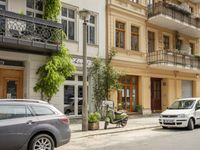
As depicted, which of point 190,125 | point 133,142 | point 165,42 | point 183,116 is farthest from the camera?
point 165,42

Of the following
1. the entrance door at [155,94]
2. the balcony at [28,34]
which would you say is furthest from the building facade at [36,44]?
the entrance door at [155,94]

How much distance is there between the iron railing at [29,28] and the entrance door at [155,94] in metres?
12.1

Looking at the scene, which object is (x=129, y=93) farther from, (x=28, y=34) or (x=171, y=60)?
(x=28, y=34)

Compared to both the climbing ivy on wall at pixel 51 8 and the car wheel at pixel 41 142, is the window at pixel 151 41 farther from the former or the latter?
the car wheel at pixel 41 142

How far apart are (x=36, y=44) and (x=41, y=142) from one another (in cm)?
840

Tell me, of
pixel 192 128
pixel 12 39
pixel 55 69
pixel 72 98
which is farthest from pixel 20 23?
pixel 192 128

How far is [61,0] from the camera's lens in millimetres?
20312

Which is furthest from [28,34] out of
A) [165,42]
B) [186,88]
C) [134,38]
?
[186,88]

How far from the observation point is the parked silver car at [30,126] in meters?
8.88

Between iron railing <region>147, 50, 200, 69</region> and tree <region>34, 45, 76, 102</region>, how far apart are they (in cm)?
922

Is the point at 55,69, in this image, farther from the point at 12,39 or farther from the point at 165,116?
the point at 165,116

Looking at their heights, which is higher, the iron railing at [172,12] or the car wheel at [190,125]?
the iron railing at [172,12]

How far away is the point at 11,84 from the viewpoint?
1808 cm

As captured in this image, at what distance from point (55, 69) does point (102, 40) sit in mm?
5693
